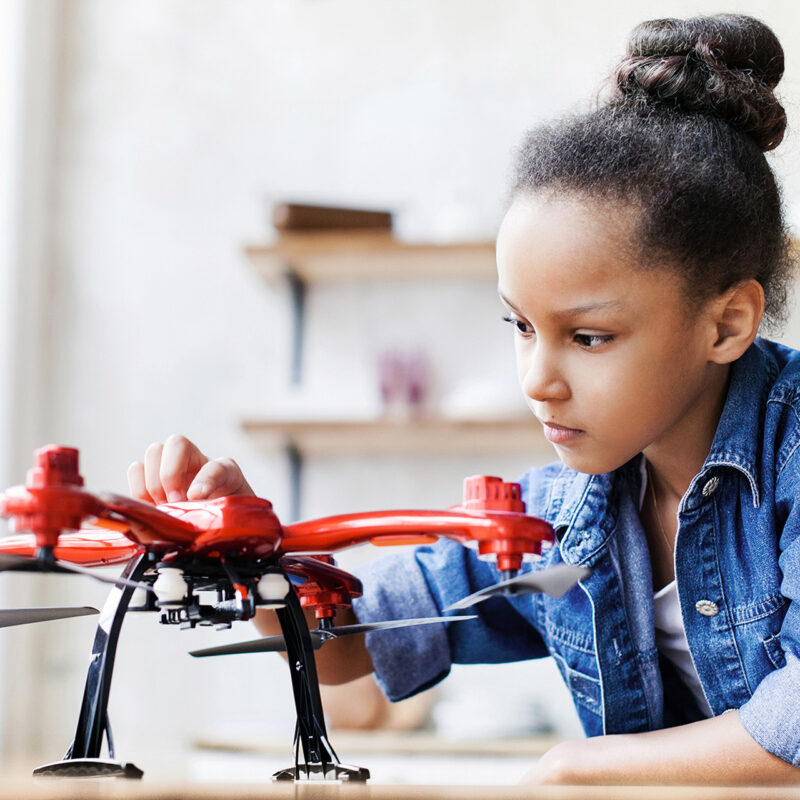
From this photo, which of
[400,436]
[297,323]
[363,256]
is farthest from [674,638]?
[297,323]

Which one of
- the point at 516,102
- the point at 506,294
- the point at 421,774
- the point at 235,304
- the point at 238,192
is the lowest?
the point at 421,774

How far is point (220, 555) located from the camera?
19.6 inches

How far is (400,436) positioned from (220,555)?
1580mm

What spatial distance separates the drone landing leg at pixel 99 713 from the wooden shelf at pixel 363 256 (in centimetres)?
159

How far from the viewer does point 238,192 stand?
7.64 ft

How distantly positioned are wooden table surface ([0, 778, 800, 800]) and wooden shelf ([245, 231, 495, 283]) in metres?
1.71

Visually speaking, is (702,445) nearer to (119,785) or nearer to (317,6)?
(119,785)

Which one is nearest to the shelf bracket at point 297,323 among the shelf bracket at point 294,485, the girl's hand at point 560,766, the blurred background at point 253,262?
the blurred background at point 253,262

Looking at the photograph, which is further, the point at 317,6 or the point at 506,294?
the point at 317,6

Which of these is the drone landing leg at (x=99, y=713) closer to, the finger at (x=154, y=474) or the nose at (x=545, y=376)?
the finger at (x=154, y=474)

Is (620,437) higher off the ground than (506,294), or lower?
lower

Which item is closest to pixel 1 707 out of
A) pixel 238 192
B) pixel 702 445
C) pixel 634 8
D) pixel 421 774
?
pixel 421 774

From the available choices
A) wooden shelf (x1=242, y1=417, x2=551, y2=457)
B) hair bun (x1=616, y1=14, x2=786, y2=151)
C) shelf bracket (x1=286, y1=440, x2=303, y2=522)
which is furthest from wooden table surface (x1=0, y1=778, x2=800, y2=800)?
shelf bracket (x1=286, y1=440, x2=303, y2=522)

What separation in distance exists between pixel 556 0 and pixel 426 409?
1048 millimetres
